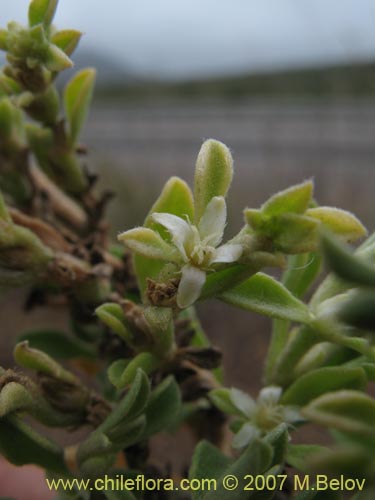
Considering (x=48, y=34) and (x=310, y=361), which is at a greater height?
(x=48, y=34)

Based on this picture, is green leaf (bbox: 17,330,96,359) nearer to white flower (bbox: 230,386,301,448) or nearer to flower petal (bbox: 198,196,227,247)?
white flower (bbox: 230,386,301,448)

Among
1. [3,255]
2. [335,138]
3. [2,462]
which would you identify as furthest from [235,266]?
[335,138]

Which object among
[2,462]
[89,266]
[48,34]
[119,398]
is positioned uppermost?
[48,34]

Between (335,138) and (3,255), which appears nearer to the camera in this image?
(3,255)

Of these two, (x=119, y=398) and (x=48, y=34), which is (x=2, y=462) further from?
(x=48, y=34)

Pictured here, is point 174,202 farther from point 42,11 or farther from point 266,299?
point 42,11

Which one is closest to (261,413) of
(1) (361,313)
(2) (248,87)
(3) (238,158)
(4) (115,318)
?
(4) (115,318)

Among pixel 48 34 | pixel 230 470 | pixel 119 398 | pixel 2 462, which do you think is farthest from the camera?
pixel 2 462

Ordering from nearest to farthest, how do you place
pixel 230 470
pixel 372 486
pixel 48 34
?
1. pixel 372 486
2. pixel 230 470
3. pixel 48 34
